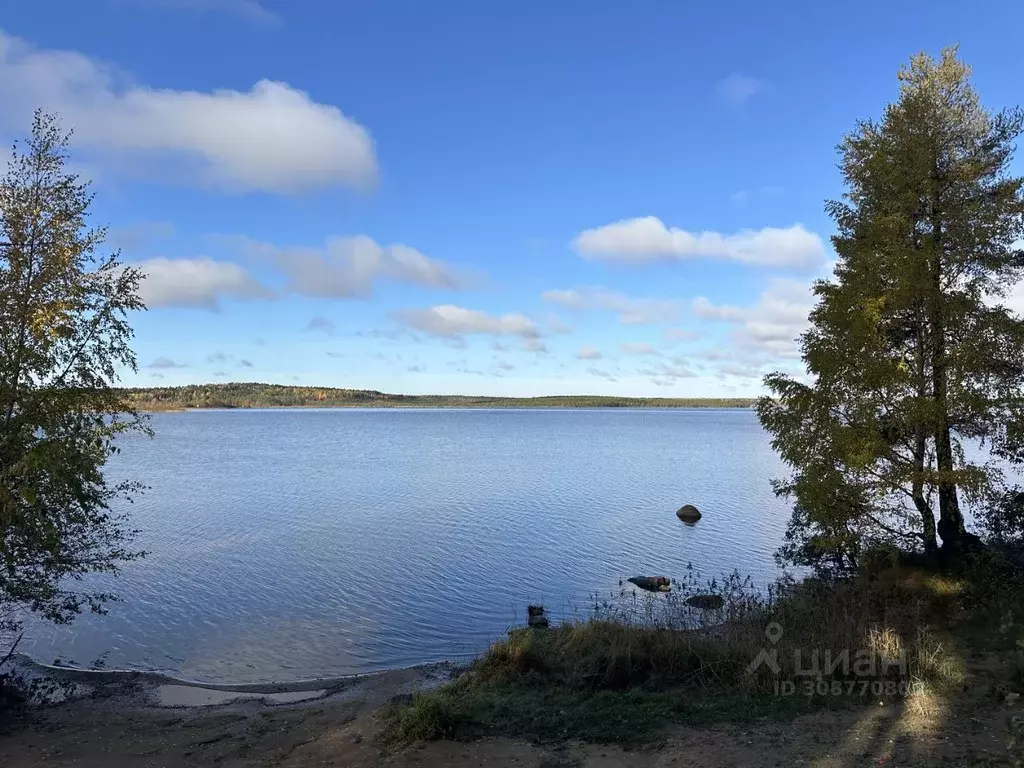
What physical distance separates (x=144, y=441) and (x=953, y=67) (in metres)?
102

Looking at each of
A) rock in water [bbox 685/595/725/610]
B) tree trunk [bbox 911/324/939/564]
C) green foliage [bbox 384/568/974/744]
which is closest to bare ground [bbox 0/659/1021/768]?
green foliage [bbox 384/568/974/744]

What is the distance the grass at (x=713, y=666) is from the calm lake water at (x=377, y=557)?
5.73m

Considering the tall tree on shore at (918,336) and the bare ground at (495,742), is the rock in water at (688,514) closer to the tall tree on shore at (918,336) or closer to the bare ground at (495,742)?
the tall tree on shore at (918,336)

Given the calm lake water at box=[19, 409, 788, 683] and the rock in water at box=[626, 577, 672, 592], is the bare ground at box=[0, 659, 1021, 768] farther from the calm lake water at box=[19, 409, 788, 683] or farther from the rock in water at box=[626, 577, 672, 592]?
the rock in water at box=[626, 577, 672, 592]

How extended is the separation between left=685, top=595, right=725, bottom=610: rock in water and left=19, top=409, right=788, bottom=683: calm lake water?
339cm

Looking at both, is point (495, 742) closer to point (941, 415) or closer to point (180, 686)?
point (180, 686)

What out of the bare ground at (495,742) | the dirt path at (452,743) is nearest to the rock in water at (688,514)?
the bare ground at (495,742)

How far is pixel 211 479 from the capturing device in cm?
5041

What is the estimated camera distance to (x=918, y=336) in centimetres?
1514

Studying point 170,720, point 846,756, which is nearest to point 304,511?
point 170,720

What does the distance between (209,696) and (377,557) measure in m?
11.9

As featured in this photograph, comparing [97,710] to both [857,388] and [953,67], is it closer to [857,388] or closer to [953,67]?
[857,388]

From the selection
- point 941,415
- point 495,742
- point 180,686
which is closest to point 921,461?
point 941,415

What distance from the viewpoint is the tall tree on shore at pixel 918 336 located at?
14086 mm
